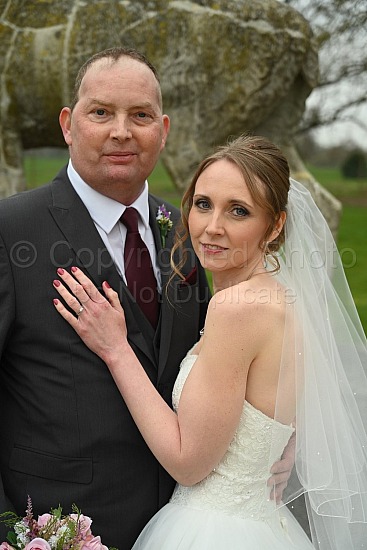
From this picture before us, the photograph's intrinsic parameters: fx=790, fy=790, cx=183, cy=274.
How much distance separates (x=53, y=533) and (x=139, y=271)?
105cm

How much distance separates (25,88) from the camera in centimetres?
681

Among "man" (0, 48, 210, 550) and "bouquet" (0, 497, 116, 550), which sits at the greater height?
"man" (0, 48, 210, 550)

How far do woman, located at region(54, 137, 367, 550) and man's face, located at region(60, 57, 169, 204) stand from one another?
28 cm

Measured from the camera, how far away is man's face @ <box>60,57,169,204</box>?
120 inches

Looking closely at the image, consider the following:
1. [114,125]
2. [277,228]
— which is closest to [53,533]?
[277,228]

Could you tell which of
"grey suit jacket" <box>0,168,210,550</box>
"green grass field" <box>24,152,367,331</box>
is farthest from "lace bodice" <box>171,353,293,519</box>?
"green grass field" <box>24,152,367,331</box>

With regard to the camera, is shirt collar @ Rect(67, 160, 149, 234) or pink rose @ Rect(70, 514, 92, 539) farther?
shirt collar @ Rect(67, 160, 149, 234)

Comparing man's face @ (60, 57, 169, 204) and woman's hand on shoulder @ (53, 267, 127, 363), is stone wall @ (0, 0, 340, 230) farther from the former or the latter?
woman's hand on shoulder @ (53, 267, 127, 363)

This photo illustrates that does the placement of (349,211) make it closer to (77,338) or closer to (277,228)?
(277,228)

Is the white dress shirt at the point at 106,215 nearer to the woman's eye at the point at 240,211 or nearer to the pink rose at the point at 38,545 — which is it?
the woman's eye at the point at 240,211

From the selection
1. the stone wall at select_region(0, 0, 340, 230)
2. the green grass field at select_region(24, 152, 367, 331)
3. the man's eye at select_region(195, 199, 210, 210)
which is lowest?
the green grass field at select_region(24, 152, 367, 331)

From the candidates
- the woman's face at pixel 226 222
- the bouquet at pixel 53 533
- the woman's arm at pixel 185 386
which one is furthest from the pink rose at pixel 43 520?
the woman's face at pixel 226 222

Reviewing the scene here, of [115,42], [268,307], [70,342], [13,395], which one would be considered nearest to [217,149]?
[268,307]

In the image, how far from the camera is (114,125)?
3.06m
